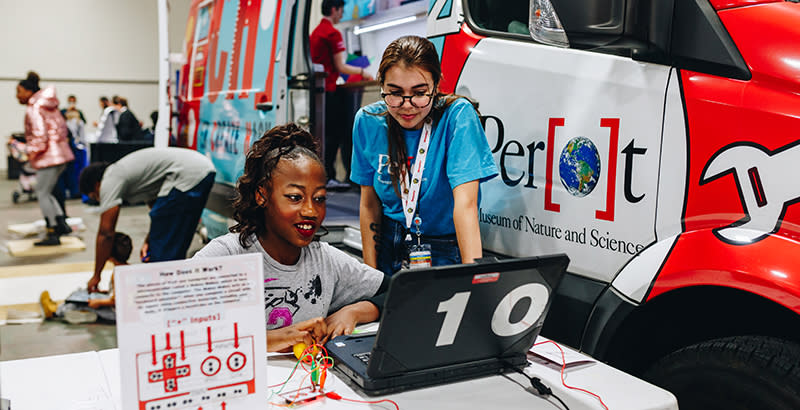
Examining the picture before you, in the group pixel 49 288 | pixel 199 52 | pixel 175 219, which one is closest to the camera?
pixel 175 219

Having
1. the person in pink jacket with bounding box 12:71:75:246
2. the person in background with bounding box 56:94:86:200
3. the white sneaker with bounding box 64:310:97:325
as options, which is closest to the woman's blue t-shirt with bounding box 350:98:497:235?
the white sneaker with bounding box 64:310:97:325

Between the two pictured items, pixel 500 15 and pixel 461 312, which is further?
pixel 500 15

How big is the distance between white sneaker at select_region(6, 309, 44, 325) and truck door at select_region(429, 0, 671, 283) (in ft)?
9.83

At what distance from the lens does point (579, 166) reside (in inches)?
71.7

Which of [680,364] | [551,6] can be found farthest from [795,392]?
[551,6]

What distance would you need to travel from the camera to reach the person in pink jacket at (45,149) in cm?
623

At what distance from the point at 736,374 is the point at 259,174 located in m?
1.12

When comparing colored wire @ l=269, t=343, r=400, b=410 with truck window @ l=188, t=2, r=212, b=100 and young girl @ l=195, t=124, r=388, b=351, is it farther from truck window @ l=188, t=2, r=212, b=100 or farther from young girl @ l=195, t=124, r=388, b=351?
truck window @ l=188, t=2, r=212, b=100

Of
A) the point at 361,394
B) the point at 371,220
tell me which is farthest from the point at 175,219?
the point at 361,394

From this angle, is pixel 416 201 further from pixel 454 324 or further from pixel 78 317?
pixel 78 317

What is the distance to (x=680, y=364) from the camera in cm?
156

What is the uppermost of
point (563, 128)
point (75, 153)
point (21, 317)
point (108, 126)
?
point (563, 128)

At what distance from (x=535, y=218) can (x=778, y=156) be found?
714mm

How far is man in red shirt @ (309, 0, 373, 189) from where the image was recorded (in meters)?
4.68
